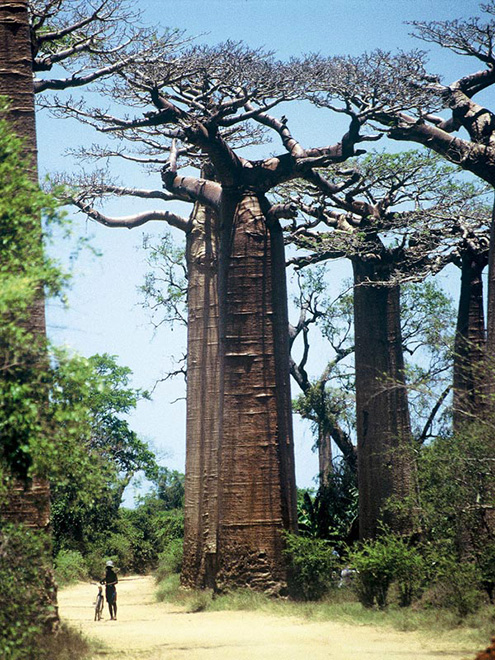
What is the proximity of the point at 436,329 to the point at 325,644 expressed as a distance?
1093cm

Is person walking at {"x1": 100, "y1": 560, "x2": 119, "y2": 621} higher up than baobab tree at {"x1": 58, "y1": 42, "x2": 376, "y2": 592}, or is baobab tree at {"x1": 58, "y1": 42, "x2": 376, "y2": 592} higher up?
baobab tree at {"x1": 58, "y1": 42, "x2": 376, "y2": 592}

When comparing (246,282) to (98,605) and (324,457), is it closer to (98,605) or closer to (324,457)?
(98,605)

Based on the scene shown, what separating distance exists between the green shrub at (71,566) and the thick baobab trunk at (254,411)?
8.43 metres

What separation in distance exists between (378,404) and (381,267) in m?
2.40

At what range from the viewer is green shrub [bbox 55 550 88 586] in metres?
20.6

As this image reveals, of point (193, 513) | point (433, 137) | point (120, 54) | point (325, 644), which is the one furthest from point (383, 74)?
point (325, 644)

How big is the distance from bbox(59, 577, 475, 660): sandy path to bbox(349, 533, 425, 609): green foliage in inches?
38.0

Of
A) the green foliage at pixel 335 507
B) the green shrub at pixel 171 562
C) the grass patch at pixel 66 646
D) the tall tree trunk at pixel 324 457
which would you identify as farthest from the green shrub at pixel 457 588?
the tall tree trunk at pixel 324 457

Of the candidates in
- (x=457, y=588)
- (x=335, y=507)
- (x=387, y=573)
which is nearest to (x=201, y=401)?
(x=335, y=507)

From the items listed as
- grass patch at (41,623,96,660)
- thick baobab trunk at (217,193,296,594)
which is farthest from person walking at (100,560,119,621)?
grass patch at (41,623,96,660)

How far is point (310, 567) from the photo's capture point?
12.9 m

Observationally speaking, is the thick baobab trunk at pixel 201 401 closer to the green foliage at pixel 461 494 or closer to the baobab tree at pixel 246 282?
the baobab tree at pixel 246 282

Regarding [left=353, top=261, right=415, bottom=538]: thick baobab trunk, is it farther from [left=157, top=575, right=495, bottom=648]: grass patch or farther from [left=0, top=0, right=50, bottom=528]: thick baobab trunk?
[left=0, top=0, right=50, bottom=528]: thick baobab trunk

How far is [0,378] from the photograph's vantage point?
628 centimetres
